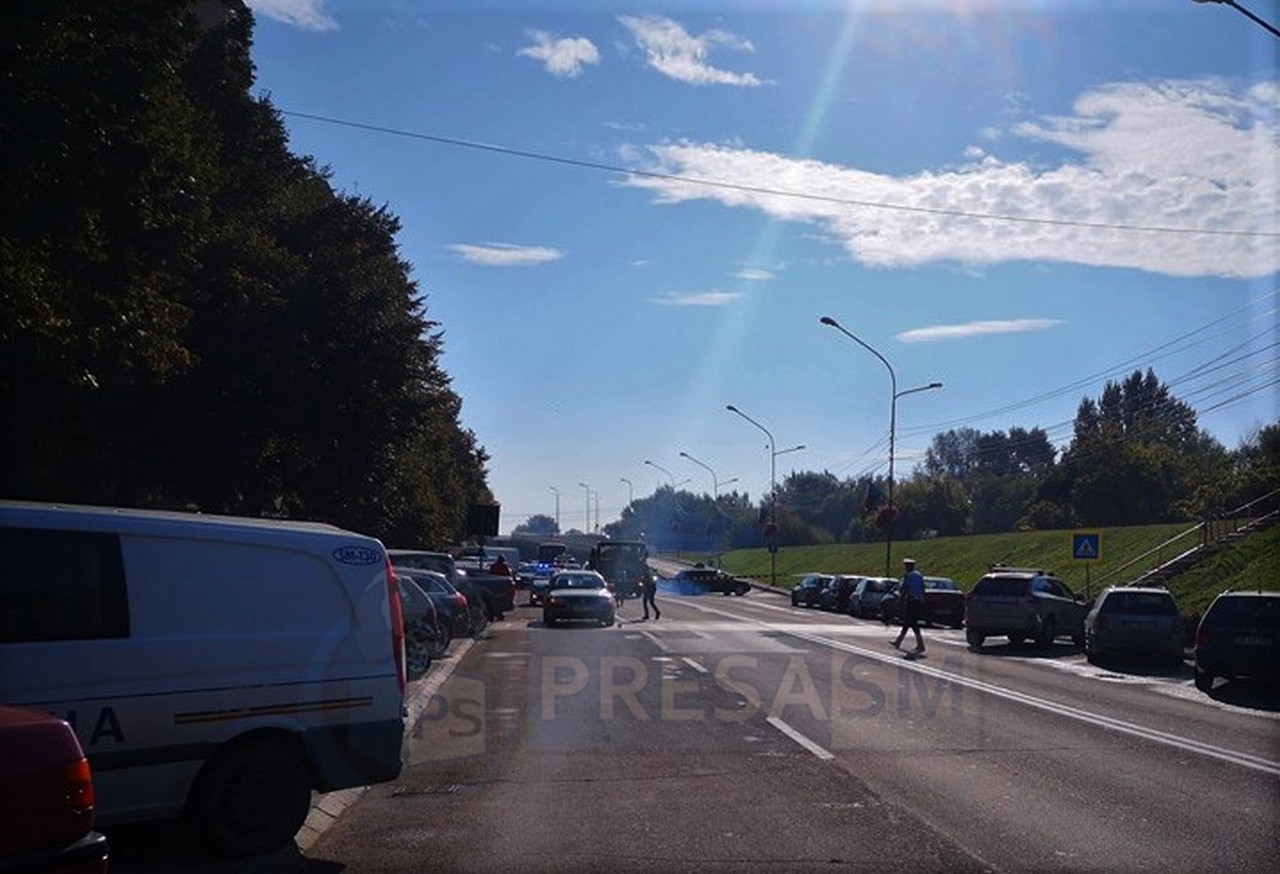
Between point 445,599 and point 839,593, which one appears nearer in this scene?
point 445,599

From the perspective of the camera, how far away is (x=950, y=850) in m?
8.62

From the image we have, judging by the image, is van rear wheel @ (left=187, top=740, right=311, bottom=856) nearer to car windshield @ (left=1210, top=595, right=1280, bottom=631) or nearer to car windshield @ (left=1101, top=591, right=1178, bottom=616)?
car windshield @ (left=1210, top=595, right=1280, bottom=631)

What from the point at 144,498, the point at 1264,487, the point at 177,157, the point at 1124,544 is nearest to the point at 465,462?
the point at 1124,544

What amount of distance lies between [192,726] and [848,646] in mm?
20803

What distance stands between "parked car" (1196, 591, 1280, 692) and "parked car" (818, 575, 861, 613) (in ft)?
101

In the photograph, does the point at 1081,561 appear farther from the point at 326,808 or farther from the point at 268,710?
the point at 268,710

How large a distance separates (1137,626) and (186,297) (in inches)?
697

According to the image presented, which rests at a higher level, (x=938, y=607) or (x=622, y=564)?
(x=622, y=564)

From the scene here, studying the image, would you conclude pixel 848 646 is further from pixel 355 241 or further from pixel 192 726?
pixel 192 726

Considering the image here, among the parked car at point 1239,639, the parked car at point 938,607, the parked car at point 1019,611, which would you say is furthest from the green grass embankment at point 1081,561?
the parked car at point 1239,639

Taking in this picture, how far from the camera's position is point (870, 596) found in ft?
156

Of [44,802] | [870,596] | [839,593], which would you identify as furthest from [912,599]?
[839,593]

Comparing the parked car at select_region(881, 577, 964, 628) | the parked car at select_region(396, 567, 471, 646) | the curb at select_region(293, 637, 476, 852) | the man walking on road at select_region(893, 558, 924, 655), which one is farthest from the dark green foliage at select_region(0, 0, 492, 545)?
the parked car at select_region(881, 577, 964, 628)

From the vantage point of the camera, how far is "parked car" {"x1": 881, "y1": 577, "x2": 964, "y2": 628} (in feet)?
140
